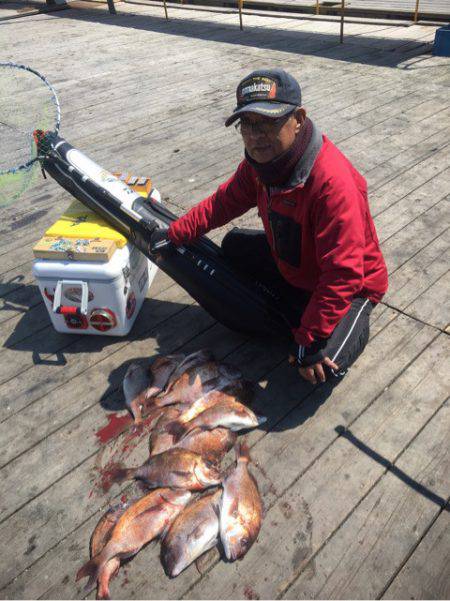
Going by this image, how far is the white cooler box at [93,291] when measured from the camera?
3.40 metres

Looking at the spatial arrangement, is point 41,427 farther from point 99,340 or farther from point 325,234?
point 325,234

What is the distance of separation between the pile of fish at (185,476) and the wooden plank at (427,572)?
706 mm

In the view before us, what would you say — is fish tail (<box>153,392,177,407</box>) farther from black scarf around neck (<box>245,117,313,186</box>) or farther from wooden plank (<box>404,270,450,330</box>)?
wooden plank (<box>404,270,450,330</box>)

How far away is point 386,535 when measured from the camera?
2.49m

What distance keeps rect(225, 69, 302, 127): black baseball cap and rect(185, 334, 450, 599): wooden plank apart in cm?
183

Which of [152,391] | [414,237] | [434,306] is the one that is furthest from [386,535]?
[414,237]

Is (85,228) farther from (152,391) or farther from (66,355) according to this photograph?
(152,391)

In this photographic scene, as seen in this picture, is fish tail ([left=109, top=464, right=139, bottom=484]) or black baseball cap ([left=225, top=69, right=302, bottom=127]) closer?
black baseball cap ([left=225, top=69, right=302, bottom=127])

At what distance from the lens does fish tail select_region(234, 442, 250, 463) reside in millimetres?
2864

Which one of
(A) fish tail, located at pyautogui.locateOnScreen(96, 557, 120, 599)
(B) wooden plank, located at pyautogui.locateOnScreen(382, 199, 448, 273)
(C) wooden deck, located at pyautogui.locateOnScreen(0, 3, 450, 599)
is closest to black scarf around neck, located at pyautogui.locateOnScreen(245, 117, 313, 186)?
(C) wooden deck, located at pyautogui.locateOnScreen(0, 3, 450, 599)

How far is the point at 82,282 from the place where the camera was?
3.41 meters

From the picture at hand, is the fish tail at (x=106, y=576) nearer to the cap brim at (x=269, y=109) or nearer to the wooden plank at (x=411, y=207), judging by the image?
the cap brim at (x=269, y=109)

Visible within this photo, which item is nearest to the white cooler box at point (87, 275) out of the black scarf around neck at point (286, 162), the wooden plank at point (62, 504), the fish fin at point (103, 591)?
the wooden plank at point (62, 504)

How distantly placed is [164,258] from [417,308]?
1.96 meters
